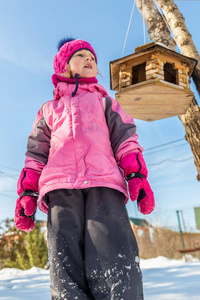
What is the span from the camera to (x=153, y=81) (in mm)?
2309

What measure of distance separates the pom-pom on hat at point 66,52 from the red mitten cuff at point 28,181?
2.10ft

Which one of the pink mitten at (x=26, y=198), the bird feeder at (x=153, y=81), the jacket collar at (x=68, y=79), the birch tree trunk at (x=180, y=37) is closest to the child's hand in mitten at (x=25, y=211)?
the pink mitten at (x=26, y=198)

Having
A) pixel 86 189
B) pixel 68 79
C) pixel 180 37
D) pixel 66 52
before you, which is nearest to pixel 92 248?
pixel 86 189

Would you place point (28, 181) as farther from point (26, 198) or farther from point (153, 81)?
point (153, 81)

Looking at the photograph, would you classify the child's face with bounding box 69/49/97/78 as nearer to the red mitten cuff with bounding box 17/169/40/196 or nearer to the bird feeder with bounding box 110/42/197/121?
the red mitten cuff with bounding box 17/169/40/196

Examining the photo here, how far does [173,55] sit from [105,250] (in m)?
1.89

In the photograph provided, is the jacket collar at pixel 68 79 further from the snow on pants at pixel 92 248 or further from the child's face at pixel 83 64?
the snow on pants at pixel 92 248

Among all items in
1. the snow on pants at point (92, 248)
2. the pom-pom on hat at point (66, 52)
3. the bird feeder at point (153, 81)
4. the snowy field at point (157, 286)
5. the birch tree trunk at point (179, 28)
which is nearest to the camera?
the snow on pants at point (92, 248)

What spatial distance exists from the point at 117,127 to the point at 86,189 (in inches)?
13.8

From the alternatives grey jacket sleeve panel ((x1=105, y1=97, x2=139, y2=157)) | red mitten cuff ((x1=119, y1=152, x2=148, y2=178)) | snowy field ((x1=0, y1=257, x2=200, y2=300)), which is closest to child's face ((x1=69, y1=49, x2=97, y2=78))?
grey jacket sleeve panel ((x1=105, y1=97, x2=139, y2=157))

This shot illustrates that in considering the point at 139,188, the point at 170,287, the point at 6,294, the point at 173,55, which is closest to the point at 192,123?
the point at 173,55

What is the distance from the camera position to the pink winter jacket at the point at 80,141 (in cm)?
133

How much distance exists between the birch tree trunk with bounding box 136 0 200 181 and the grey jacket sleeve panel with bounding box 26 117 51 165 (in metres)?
1.76

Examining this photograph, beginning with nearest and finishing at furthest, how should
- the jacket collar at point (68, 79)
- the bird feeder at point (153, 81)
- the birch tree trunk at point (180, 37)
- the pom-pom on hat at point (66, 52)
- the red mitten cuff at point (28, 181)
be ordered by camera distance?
1. the red mitten cuff at point (28, 181)
2. the jacket collar at point (68, 79)
3. the pom-pom on hat at point (66, 52)
4. the bird feeder at point (153, 81)
5. the birch tree trunk at point (180, 37)
